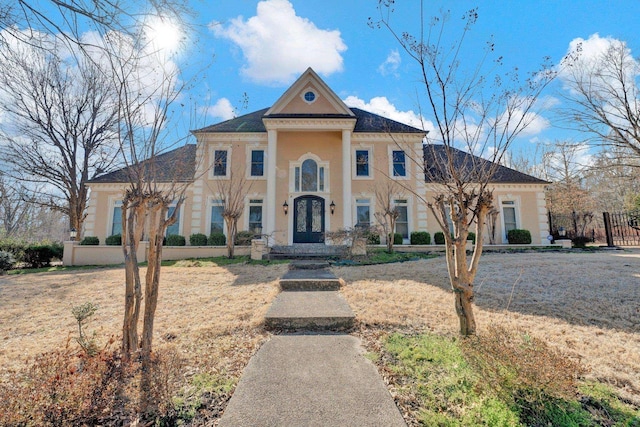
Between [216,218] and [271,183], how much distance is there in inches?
144

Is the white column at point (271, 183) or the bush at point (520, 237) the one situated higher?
the white column at point (271, 183)

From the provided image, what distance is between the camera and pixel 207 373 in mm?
2756

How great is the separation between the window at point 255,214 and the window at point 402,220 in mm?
7046

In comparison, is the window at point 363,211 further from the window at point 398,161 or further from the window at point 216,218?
the window at point 216,218

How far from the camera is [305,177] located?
1536 centimetres

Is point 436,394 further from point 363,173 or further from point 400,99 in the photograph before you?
point 363,173

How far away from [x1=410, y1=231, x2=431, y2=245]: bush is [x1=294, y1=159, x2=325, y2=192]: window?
17.1 feet

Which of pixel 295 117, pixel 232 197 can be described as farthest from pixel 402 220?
pixel 232 197

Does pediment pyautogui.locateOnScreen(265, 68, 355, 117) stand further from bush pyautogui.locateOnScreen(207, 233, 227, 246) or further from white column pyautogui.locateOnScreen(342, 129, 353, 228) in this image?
bush pyautogui.locateOnScreen(207, 233, 227, 246)

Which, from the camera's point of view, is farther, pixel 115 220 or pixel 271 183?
pixel 115 220

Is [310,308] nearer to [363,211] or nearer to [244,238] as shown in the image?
[244,238]

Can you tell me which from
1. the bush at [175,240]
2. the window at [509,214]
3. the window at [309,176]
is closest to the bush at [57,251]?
the bush at [175,240]

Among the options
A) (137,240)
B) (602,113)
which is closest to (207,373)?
(137,240)

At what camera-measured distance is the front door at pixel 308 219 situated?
14782 millimetres
